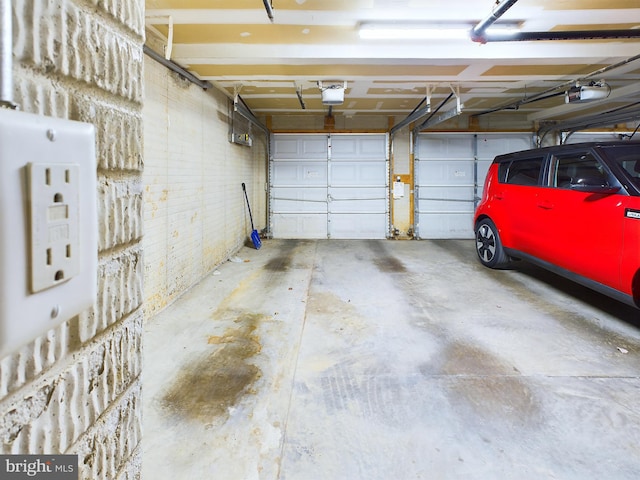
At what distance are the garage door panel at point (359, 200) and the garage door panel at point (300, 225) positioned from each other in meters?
0.47

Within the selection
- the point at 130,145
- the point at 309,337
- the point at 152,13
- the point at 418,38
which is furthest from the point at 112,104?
the point at 418,38

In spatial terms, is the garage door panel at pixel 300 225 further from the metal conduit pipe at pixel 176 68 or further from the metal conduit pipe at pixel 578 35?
the metal conduit pipe at pixel 578 35

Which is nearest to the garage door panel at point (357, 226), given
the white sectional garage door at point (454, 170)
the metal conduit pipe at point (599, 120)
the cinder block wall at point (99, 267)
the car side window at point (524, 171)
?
the white sectional garage door at point (454, 170)

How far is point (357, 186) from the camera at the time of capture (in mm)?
9234

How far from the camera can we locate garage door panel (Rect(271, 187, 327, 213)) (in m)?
9.30

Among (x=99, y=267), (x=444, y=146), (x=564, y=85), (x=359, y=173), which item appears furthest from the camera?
(x=359, y=173)

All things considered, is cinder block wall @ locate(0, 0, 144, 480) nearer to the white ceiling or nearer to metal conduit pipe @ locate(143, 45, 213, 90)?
the white ceiling

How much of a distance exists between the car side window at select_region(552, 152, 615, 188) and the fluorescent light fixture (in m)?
1.53

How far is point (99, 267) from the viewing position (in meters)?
0.61

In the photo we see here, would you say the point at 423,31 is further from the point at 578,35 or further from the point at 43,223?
the point at 43,223

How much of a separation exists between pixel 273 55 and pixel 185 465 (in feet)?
13.4

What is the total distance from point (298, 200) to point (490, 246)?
486cm

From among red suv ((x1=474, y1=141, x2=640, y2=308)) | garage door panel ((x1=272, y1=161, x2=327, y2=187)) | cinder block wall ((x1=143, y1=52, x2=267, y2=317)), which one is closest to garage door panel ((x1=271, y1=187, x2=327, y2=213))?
garage door panel ((x1=272, y1=161, x2=327, y2=187))

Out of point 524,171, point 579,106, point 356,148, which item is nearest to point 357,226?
point 356,148
